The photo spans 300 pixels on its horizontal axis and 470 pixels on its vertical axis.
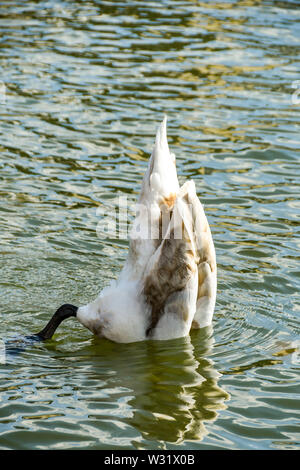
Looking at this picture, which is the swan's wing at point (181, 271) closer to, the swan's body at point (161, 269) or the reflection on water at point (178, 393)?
the swan's body at point (161, 269)

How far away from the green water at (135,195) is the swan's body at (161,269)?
0.17 m

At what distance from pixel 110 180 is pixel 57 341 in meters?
3.25

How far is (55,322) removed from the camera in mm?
5914

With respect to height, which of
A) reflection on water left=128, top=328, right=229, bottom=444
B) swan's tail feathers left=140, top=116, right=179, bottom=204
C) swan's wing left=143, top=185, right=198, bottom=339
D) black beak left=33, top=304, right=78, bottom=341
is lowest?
reflection on water left=128, top=328, right=229, bottom=444

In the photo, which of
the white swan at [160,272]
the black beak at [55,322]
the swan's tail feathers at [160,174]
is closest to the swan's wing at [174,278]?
the white swan at [160,272]

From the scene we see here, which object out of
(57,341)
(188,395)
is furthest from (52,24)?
(188,395)

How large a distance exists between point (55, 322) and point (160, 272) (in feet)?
2.68

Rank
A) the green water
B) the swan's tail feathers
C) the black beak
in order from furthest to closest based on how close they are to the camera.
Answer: the black beak → the swan's tail feathers → the green water

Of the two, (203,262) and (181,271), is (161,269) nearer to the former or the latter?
(181,271)

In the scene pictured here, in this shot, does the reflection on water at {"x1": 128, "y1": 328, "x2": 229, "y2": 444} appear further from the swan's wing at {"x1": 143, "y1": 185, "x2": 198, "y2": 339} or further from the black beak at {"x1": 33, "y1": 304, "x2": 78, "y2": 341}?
the black beak at {"x1": 33, "y1": 304, "x2": 78, "y2": 341}

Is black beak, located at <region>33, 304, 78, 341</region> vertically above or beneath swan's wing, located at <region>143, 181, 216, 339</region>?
beneath

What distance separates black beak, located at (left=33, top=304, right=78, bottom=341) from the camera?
592 centimetres

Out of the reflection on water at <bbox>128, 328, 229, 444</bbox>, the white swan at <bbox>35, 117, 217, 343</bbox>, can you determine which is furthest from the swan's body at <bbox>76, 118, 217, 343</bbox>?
the reflection on water at <bbox>128, 328, 229, 444</bbox>
